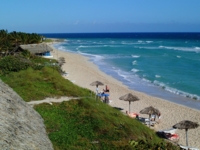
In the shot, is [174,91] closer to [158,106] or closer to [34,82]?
[158,106]

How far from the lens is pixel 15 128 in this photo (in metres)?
8.65

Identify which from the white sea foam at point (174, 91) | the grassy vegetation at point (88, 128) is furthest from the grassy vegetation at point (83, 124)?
the white sea foam at point (174, 91)

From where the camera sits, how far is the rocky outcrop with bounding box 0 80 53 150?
7.58 m

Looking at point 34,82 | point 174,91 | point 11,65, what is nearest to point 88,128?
point 34,82

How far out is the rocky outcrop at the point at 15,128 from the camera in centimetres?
758

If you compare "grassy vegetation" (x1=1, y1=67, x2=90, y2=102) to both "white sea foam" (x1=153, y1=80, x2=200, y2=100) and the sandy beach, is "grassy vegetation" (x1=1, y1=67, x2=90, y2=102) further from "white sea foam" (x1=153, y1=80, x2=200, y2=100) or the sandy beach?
"white sea foam" (x1=153, y1=80, x2=200, y2=100)

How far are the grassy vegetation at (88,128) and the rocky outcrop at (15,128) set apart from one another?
159 centimetres

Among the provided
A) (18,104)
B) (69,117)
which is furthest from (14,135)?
(69,117)

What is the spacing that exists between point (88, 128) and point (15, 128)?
4.94 metres

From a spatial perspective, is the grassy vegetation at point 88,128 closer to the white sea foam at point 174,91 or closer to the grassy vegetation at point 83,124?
the grassy vegetation at point 83,124

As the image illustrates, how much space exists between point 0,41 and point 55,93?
64.7 ft

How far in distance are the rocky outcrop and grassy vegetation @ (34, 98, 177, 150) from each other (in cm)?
159

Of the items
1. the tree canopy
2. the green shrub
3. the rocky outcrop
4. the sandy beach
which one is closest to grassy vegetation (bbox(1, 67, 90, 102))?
the green shrub

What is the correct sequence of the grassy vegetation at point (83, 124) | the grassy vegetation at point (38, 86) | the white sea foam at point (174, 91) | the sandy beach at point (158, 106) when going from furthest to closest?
the white sea foam at point (174, 91) → the sandy beach at point (158, 106) → the grassy vegetation at point (38, 86) → the grassy vegetation at point (83, 124)
